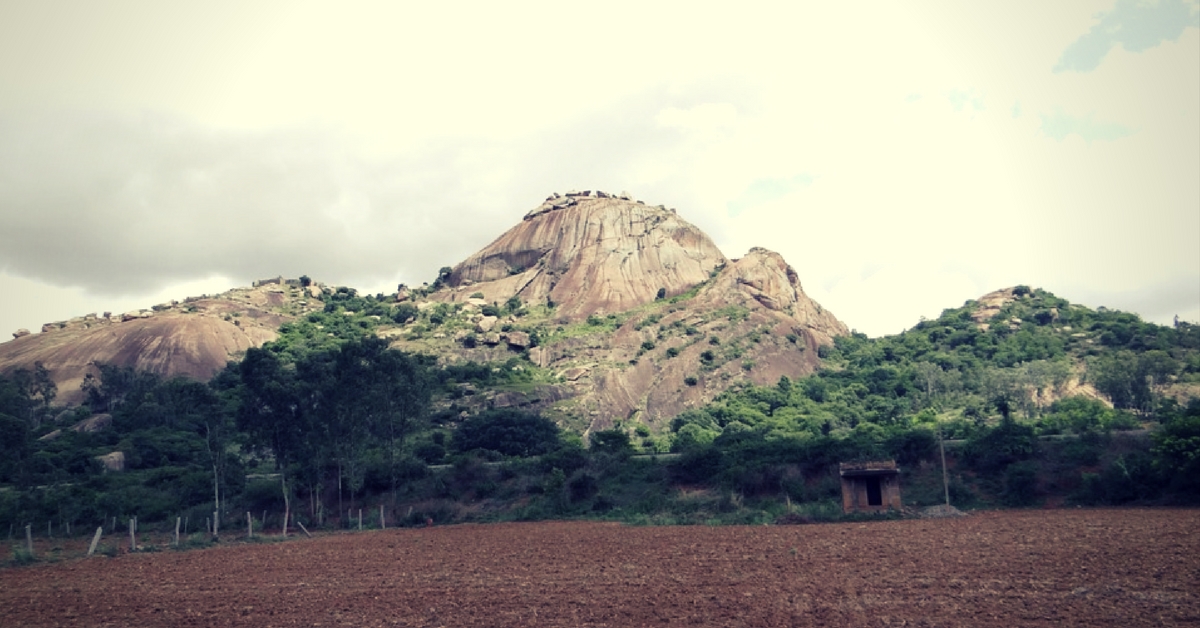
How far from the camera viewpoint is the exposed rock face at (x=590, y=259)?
476 feet

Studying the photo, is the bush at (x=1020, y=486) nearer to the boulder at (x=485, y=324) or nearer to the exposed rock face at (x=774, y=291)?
the exposed rock face at (x=774, y=291)

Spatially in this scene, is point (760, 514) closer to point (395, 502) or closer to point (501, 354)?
point (395, 502)

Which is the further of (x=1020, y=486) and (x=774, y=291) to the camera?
(x=774, y=291)

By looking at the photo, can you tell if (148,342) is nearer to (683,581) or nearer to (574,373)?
(574,373)

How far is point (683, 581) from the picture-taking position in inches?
955

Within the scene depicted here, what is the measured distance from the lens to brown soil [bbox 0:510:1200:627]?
62.5 ft

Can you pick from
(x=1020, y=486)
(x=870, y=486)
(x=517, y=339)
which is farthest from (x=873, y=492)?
(x=517, y=339)

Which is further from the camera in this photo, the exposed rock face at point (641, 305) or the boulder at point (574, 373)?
the exposed rock face at point (641, 305)

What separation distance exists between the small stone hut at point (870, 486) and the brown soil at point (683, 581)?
370 inches

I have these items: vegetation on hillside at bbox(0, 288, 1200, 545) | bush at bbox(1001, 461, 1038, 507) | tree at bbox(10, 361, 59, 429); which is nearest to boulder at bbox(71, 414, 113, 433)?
vegetation on hillside at bbox(0, 288, 1200, 545)

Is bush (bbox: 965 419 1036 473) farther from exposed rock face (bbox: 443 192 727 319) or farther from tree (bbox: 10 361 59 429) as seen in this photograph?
tree (bbox: 10 361 59 429)

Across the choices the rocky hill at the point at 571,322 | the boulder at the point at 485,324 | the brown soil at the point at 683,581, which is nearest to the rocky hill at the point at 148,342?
the rocky hill at the point at 571,322

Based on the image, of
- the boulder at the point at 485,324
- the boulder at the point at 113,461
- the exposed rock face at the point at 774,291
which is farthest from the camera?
the exposed rock face at the point at 774,291

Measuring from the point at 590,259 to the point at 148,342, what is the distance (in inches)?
2870
